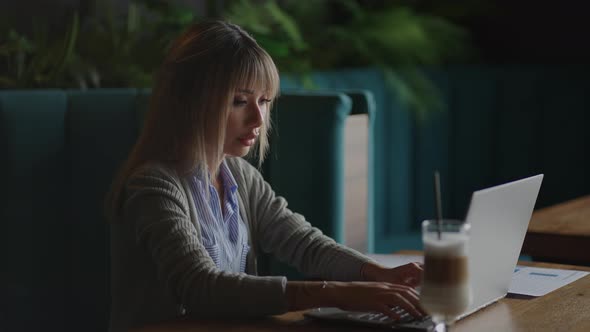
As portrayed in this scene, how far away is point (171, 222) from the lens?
177cm

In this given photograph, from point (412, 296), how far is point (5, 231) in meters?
1.33

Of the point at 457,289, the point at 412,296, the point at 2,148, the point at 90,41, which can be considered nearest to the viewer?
the point at 457,289

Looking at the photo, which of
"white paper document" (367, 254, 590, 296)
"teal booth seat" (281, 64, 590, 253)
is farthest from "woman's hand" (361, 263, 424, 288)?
"teal booth seat" (281, 64, 590, 253)

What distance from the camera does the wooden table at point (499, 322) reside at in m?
1.61

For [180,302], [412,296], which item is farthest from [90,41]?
[412,296]

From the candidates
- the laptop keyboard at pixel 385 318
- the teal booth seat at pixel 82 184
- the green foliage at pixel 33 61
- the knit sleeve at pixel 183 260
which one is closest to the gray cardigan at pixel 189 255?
the knit sleeve at pixel 183 260

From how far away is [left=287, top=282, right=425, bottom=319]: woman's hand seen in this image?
5.26 feet

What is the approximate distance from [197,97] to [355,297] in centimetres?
52

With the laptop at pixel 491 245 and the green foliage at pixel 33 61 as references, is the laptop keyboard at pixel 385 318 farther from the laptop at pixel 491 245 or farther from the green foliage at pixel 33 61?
the green foliage at pixel 33 61

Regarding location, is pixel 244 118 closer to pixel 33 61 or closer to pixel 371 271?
pixel 371 271

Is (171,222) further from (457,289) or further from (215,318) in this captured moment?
(457,289)

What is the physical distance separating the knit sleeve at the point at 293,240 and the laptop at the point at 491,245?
330 millimetres

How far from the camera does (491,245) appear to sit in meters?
1.61

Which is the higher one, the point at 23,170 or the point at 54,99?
the point at 54,99
